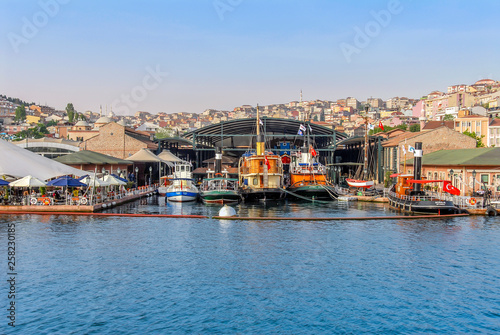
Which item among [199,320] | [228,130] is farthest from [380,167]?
[199,320]

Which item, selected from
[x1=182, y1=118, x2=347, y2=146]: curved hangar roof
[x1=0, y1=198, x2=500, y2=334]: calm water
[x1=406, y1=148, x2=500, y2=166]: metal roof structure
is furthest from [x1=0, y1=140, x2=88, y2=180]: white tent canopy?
[x1=406, y1=148, x2=500, y2=166]: metal roof structure

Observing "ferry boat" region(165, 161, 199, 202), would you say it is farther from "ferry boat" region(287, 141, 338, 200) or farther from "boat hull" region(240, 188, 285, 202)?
"ferry boat" region(287, 141, 338, 200)

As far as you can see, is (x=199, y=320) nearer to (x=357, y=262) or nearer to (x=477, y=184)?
(x=357, y=262)

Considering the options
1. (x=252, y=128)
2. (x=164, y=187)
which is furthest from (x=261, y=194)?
(x=252, y=128)

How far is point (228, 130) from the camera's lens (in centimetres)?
7875

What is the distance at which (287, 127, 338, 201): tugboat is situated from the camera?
51812mm

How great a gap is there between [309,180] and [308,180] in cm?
16

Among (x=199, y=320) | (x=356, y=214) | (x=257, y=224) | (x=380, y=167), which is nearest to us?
(x=199, y=320)

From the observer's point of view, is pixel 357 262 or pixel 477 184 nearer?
pixel 357 262

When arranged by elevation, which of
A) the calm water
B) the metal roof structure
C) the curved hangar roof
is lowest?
the calm water

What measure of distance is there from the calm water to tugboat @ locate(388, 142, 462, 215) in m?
4.67

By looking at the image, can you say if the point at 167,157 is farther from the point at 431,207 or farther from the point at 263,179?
the point at 431,207

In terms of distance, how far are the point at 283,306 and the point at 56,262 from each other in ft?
36.5

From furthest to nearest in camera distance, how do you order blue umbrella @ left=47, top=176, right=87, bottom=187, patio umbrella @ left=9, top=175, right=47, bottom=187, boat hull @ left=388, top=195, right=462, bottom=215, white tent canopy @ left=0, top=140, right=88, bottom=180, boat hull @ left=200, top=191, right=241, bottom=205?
boat hull @ left=200, top=191, right=241, bottom=205, white tent canopy @ left=0, top=140, right=88, bottom=180, boat hull @ left=388, top=195, right=462, bottom=215, blue umbrella @ left=47, top=176, right=87, bottom=187, patio umbrella @ left=9, top=175, right=47, bottom=187
